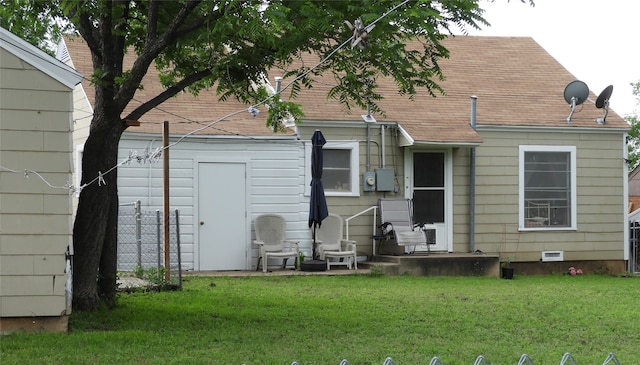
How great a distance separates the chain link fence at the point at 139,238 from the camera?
15.1 m

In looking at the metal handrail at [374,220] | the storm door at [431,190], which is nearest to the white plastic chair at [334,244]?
the metal handrail at [374,220]

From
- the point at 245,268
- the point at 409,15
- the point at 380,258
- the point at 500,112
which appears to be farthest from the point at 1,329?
the point at 500,112

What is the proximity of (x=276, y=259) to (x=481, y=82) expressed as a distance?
606cm

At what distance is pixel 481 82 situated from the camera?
19.8 meters

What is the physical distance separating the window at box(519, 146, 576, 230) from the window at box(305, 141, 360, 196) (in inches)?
132

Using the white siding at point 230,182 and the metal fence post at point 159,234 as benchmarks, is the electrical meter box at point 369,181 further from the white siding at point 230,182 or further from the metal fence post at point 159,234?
the metal fence post at point 159,234

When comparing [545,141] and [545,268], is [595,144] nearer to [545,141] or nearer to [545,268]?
[545,141]

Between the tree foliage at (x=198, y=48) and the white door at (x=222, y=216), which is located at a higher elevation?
the tree foliage at (x=198, y=48)

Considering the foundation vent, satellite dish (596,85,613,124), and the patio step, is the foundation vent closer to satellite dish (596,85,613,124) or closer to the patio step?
the patio step

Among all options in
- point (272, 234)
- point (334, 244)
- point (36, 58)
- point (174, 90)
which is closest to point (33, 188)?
point (36, 58)

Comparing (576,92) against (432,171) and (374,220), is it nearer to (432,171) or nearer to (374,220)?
(432,171)

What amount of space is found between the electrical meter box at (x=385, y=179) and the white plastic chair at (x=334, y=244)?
0.98 metres

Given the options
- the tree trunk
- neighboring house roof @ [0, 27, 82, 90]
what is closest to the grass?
the tree trunk

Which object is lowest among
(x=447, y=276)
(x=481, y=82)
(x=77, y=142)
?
(x=447, y=276)
